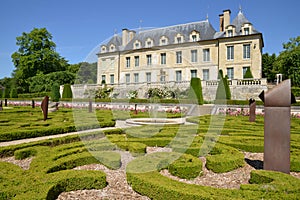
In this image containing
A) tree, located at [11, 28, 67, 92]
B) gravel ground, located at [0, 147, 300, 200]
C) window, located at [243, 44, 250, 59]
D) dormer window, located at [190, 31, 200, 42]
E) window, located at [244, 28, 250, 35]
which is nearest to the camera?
gravel ground, located at [0, 147, 300, 200]

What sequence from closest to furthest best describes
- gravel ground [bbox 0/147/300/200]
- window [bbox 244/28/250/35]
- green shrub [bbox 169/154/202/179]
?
gravel ground [bbox 0/147/300/200] < green shrub [bbox 169/154/202/179] < window [bbox 244/28/250/35]

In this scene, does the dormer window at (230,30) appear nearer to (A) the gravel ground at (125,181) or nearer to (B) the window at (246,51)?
(B) the window at (246,51)

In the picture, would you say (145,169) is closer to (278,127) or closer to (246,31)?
(278,127)

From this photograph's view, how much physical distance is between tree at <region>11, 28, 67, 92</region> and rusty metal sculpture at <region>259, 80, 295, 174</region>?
4584 cm

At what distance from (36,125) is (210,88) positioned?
18637 mm

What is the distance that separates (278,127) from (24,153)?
520 centimetres

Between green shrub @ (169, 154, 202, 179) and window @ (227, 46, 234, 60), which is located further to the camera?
window @ (227, 46, 234, 60)

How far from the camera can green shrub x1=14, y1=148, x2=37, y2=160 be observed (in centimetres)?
561

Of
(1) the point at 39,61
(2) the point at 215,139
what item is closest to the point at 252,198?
(2) the point at 215,139

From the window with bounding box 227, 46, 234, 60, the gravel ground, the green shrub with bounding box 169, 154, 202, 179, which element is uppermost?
the window with bounding box 227, 46, 234, 60

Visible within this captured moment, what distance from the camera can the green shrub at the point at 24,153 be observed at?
5613 millimetres

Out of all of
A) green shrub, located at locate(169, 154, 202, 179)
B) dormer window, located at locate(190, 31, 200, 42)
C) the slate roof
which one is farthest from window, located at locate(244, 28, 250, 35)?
green shrub, located at locate(169, 154, 202, 179)

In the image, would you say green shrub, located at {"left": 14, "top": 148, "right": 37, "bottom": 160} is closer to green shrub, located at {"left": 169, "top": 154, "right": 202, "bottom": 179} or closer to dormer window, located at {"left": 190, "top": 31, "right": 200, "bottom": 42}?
green shrub, located at {"left": 169, "top": 154, "right": 202, "bottom": 179}

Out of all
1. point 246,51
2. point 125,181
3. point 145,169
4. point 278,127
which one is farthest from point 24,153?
point 246,51
